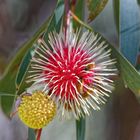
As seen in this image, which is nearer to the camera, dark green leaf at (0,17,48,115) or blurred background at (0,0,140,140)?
dark green leaf at (0,17,48,115)

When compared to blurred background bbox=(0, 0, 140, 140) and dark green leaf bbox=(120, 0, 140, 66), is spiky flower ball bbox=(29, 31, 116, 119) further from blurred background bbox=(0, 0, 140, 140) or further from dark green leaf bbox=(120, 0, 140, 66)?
blurred background bbox=(0, 0, 140, 140)

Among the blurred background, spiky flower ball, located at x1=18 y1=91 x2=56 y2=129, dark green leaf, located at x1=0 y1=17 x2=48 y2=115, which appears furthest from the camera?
the blurred background

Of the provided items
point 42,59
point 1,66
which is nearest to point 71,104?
point 42,59

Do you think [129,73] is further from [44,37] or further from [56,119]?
[56,119]

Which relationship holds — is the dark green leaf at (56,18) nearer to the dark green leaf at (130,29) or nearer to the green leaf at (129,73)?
the green leaf at (129,73)

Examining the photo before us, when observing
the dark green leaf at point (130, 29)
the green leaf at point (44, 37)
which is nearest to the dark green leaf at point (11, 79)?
the green leaf at point (44, 37)

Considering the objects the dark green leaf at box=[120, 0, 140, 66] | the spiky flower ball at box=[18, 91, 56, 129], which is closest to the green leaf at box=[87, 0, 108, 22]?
the dark green leaf at box=[120, 0, 140, 66]
